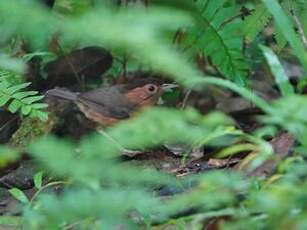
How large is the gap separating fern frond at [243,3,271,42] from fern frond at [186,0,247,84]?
0.66ft

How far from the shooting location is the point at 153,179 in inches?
89.4

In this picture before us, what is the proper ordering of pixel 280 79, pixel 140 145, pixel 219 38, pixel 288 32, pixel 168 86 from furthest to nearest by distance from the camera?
pixel 168 86, pixel 219 38, pixel 288 32, pixel 280 79, pixel 140 145

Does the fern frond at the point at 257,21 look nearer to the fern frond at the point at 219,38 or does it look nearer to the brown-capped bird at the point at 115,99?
the fern frond at the point at 219,38

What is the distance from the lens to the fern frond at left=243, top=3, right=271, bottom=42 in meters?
4.56

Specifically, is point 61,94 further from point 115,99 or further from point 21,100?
point 21,100

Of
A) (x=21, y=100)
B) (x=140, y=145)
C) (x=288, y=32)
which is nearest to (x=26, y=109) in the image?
(x=21, y=100)

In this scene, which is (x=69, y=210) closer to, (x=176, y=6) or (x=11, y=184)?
(x=11, y=184)

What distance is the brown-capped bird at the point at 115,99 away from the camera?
519cm

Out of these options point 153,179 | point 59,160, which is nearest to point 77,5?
point 153,179

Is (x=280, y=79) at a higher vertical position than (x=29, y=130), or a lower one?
higher

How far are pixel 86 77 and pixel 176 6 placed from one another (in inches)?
42.6

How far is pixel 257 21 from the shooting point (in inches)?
180

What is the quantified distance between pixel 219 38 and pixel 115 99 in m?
0.90

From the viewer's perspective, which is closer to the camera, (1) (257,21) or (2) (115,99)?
(1) (257,21)
